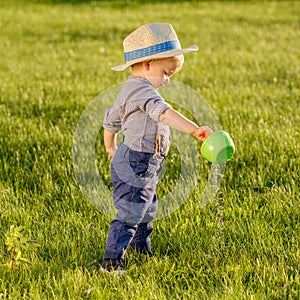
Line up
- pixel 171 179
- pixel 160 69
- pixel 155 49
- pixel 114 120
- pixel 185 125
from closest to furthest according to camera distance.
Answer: pixel 185 125
pixel 155 49
pixel 160 69
pixel 114 120
pixel 171 179

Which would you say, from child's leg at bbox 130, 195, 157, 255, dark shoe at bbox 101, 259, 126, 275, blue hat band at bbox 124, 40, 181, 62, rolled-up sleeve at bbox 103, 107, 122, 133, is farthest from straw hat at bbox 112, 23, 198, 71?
dark shoe at bbox 101, 259, 126, 275

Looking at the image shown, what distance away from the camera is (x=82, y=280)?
3432 mm

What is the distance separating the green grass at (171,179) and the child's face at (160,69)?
109 centimetres

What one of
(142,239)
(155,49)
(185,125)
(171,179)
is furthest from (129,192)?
(171,179)

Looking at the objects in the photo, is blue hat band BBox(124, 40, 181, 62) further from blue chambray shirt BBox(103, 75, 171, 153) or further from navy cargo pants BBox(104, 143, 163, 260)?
navy cargo pants BBox(104, 143, 163, 260)

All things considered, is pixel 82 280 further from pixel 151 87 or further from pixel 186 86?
pixel 186 86

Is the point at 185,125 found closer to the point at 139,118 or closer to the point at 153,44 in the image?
the point at 139,118

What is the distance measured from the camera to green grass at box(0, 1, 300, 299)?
3459mm

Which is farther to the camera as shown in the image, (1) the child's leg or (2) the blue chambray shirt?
(1) the child's leg

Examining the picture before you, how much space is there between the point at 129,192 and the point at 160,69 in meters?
0.77

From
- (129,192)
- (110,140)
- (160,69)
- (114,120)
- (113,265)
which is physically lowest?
(113,265)

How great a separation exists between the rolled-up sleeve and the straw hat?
1.07ft

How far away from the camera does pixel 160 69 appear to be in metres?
3.55

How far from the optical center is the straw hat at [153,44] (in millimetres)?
3445
